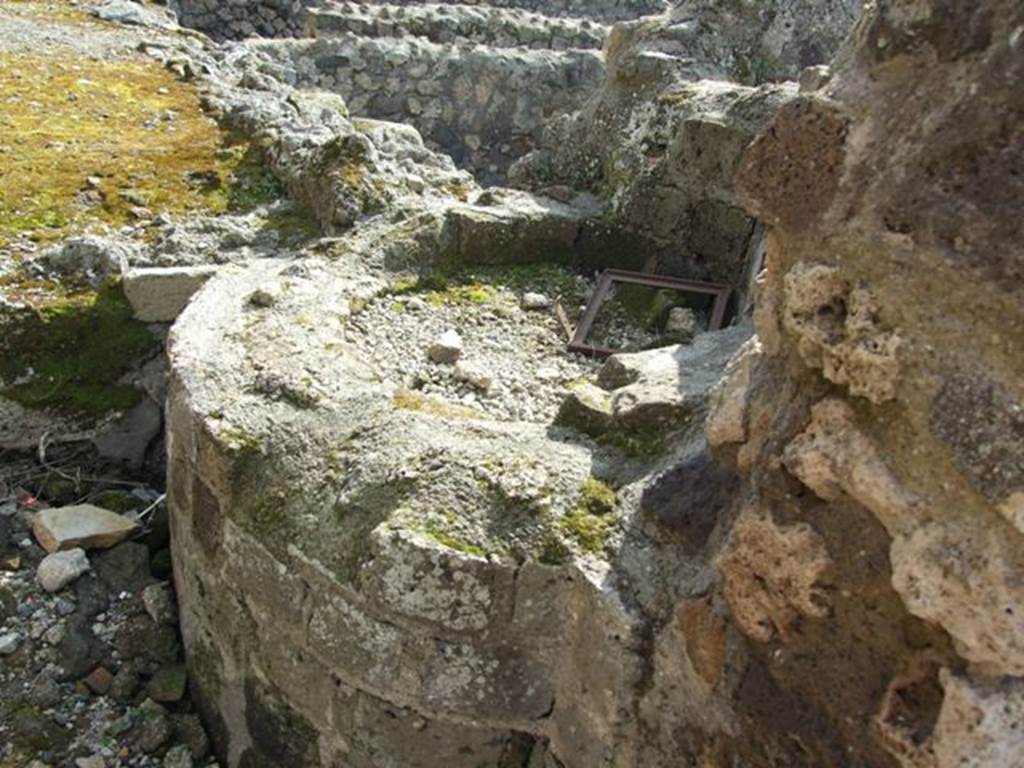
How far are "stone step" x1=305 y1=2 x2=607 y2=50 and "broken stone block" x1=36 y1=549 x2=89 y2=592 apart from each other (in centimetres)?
746

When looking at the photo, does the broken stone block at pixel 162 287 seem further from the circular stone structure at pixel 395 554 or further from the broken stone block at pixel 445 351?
the broken stone block at pixel 445 351

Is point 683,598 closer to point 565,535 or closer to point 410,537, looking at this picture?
point 565,535

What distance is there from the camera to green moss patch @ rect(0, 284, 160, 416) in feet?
15.2

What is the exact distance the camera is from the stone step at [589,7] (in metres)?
14.6

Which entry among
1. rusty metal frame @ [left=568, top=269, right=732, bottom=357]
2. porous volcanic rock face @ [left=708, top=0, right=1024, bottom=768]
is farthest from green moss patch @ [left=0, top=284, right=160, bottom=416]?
porous volcanic rock face @ [left=708, top=0, right=1024, bottom=768]

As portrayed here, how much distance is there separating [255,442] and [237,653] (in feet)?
2.38

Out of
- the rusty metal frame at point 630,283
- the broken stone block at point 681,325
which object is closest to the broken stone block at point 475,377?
the rusty metal frame at point 630,283

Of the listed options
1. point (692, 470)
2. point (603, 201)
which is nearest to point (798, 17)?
point (603, 201)

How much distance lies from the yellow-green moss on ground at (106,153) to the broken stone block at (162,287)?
30.5 inches

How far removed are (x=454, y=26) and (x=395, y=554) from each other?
9.01 meters

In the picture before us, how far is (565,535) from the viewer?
291cm

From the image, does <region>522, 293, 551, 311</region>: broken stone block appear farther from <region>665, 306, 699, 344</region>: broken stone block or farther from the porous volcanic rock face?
the porous volcanic rock face

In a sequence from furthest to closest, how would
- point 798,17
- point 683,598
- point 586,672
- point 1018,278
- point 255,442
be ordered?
point 798,17 → point 255,442 → point 586,672 → point 683,598 → point 1018,278

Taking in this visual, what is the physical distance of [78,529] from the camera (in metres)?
4.38
